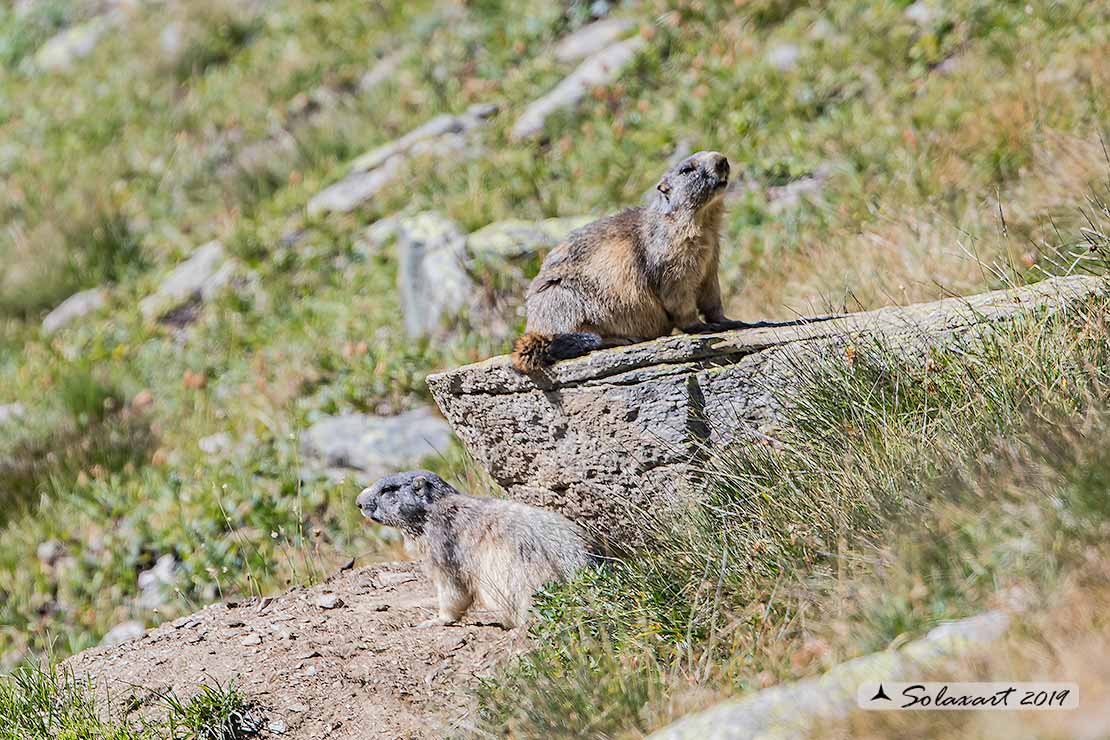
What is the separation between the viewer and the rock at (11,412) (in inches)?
424

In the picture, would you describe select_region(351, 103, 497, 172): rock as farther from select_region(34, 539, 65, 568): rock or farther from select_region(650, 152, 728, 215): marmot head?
select_region(650, 152, 728, 215): marmot head

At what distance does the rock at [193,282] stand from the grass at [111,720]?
7.23 meters

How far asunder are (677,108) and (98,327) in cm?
684

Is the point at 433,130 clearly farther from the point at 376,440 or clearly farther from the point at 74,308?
the point at 376,440

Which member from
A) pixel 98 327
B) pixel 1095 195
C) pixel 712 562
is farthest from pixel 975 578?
pixel 98 327

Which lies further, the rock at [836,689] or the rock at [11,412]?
the rock at [11,412]

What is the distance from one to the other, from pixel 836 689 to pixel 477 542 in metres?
2.95

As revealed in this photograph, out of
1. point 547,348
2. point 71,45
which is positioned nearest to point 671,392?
point 547,348

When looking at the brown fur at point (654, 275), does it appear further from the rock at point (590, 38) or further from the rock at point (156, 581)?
the rock at point (590, 38)

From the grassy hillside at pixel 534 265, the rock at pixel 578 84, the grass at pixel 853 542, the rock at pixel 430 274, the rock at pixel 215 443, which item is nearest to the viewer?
the grass at pixel 853 542

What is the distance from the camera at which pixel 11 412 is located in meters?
10.8

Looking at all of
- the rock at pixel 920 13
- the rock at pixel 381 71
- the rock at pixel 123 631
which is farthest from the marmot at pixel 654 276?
the rock at pixel 381 71

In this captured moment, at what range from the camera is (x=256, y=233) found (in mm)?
12594

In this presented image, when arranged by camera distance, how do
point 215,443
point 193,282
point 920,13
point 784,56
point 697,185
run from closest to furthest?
point 697,185 < point 215,443 < point 920,13 < point 784,56 < point 193,282
